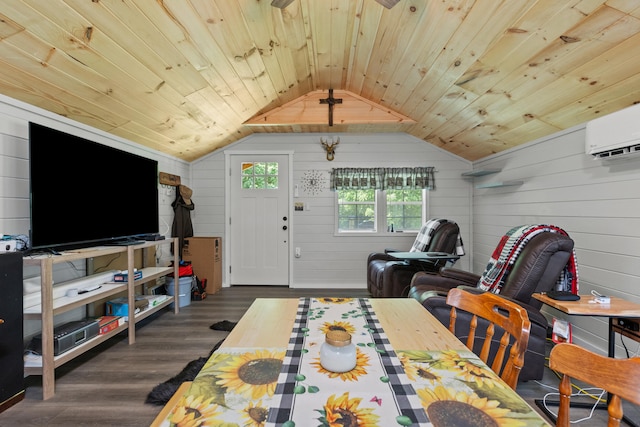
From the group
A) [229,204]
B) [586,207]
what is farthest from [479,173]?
[229,204]

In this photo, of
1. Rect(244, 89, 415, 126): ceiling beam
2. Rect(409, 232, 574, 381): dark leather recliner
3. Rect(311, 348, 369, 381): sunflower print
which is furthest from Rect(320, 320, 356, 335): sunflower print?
Rect(244, 89, 415, 126): ceiling beam

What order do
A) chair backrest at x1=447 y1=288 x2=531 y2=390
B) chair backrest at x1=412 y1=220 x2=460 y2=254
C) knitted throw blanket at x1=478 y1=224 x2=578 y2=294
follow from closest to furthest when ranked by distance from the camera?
chair backrest at x1=447 y1=288 x2=531 y2=390
knitted throw blanket at x1=478 y1=224 x2=578 y2=294
chair backrest at x1=412 y1=220 x2=460 y2=254

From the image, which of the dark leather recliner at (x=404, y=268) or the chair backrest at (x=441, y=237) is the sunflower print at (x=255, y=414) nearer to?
the dark leather recliner at (x=404, y=268)

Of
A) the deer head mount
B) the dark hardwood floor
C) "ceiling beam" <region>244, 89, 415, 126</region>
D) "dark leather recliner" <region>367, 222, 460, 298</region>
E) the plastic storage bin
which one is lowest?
the dark hardwood floor

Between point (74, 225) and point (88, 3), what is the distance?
1.55 metres

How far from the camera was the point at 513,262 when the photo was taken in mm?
2312

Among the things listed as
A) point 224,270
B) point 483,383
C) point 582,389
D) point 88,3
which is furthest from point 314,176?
point 483,383

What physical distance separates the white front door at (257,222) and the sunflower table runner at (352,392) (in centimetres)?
375

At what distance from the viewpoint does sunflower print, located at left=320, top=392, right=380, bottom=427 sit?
720mm

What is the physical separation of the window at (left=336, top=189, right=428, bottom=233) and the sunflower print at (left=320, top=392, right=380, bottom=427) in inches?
158

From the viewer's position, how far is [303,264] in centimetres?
480

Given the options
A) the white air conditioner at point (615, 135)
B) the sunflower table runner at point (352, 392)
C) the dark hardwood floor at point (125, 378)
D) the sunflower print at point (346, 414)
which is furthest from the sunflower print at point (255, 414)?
the white air conditioner at point (615, 135)

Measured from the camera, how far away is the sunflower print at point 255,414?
72 cm

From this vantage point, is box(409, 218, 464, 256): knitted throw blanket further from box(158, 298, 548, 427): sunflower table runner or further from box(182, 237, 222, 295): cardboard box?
box(158, 298, 548, 427): sunflower table runner
